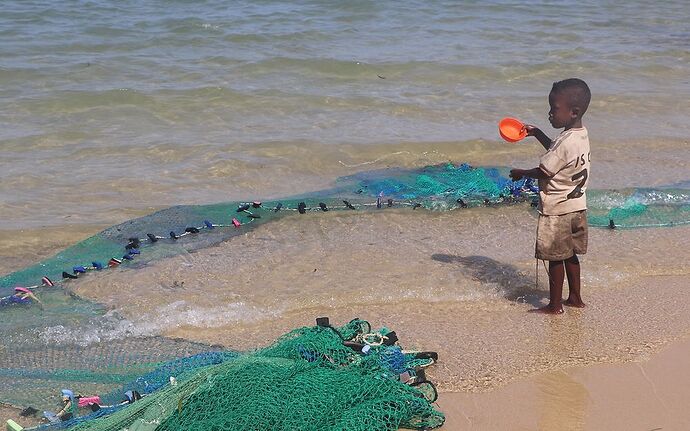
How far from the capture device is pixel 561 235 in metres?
5.40

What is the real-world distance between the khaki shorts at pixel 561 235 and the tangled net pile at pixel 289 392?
145cm

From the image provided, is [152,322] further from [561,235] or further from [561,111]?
[561,111]

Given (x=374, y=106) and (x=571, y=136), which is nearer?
(x=571, y=136)

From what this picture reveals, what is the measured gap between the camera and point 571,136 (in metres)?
5.23

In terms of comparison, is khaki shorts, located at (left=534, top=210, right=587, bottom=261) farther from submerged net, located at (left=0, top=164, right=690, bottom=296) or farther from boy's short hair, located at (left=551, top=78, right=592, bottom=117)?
submerged net, located at (left=0, top=164, right=690, bottom=296)

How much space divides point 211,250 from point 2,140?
458cm

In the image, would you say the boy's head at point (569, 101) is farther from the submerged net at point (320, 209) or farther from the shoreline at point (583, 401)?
the submerged net at point (320, 209)

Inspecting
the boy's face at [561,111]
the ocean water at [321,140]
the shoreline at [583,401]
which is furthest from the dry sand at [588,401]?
the boy's face at [561,111]

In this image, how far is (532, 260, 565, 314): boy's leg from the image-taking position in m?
5.41

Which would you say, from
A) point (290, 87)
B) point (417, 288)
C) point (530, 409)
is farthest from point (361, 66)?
point (530, 409)

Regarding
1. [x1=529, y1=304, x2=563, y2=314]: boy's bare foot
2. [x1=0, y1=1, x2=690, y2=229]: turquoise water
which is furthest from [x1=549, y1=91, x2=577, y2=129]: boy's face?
[x1=0, y1=1, x2=690, y2=229]: turquoise water

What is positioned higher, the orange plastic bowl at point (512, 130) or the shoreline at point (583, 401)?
the orange plastic bowl at point (512, 130)

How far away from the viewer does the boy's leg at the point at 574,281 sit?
550cm

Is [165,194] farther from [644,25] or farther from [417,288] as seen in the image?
[644,25]
